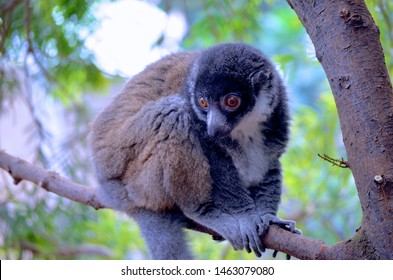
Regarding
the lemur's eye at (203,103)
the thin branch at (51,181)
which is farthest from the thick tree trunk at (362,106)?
the thin branch at (51,181)

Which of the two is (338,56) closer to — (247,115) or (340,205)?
(247,115)

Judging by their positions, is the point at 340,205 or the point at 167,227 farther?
the point at 340,205

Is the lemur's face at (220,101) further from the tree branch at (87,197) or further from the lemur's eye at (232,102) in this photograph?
the tree branch at (87,197)

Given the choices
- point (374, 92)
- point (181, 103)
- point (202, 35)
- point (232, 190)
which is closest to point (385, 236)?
point (374, 92)

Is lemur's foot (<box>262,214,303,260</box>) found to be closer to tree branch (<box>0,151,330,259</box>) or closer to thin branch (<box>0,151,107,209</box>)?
tree branch (<box>0,151,330,259</box>)

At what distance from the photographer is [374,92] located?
250 cm

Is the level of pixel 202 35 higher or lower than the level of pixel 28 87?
higher

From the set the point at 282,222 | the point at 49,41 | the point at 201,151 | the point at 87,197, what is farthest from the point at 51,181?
the point at 49,41

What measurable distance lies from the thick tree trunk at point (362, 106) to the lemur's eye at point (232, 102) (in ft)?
3.02

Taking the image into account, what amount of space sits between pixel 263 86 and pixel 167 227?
43.9 inches

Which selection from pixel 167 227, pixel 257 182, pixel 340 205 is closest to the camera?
pixel 167 227

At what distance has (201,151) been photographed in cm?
351

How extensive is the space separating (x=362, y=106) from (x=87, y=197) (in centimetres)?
223

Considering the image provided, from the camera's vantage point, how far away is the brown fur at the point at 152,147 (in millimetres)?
3420
